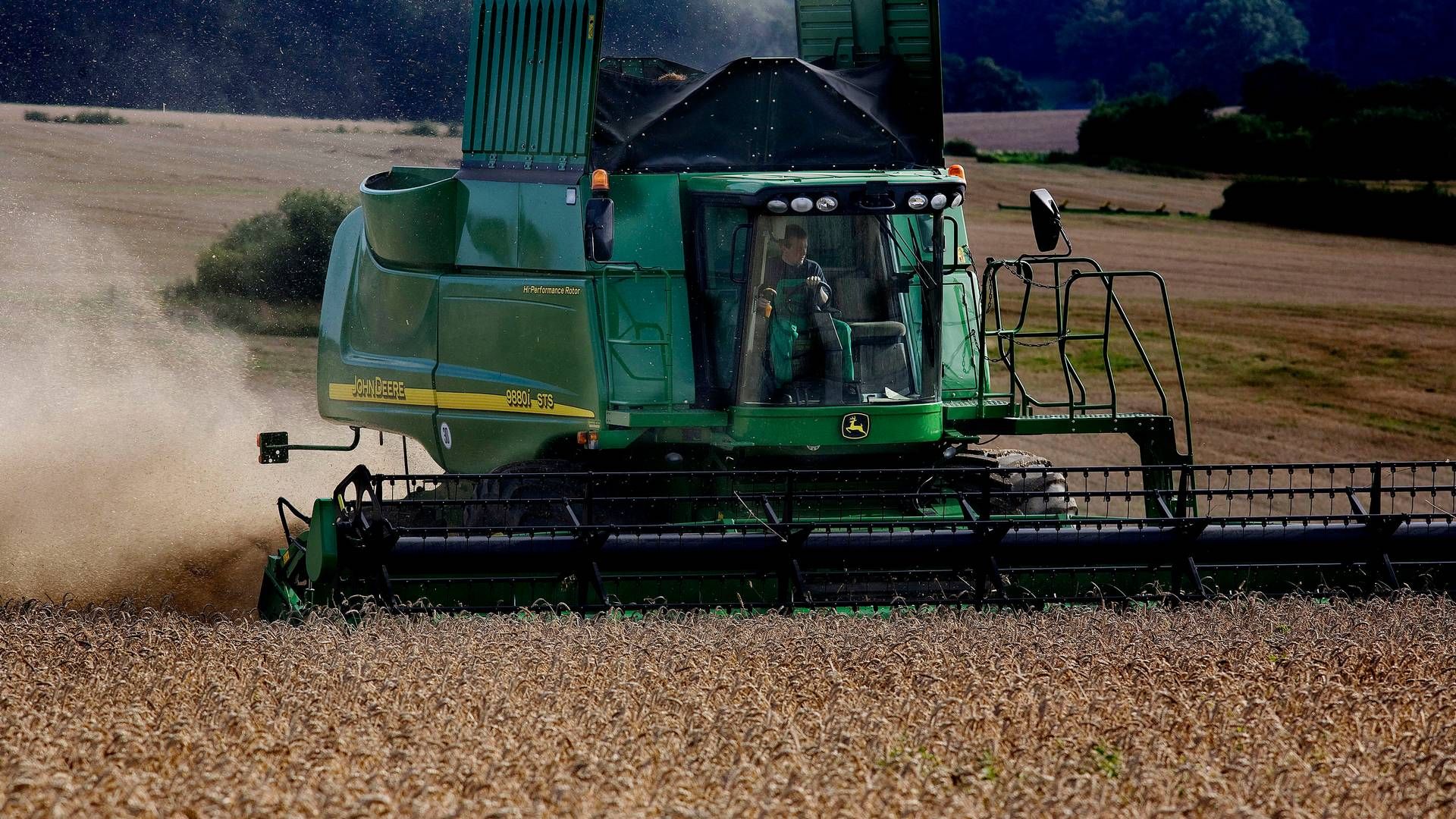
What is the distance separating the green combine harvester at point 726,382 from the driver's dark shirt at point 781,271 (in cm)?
1

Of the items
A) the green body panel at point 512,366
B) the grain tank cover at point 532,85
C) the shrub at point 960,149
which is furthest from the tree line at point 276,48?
the shrub at point 960,149

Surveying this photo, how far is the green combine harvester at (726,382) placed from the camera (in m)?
7.61

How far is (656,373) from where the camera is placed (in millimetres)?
8508

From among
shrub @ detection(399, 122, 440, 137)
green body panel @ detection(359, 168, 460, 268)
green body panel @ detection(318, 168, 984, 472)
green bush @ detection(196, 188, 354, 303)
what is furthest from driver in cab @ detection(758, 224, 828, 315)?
green bush @ detection(196, 188, 354, 303)

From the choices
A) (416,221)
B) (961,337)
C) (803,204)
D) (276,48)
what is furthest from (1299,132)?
(803,204)

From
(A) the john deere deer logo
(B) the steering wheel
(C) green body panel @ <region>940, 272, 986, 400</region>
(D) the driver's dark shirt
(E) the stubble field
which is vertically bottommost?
(E) the stubble field

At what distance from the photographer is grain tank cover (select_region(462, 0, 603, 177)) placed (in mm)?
8805

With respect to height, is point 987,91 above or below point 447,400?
above

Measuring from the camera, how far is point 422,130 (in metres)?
13.9

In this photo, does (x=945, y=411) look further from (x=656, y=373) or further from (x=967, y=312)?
(x=656, y=373)

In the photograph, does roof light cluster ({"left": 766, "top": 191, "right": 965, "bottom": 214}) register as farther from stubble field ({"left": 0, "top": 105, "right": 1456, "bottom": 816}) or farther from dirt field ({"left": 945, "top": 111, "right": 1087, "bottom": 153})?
dirt field ({"left": 945, "top": 111, "right": 1087, "bottom": 153})

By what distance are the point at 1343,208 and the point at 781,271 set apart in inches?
976

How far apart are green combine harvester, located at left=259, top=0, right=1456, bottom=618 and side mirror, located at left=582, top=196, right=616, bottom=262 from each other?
14 millimetres

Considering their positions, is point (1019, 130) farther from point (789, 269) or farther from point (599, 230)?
point (599, 230)
